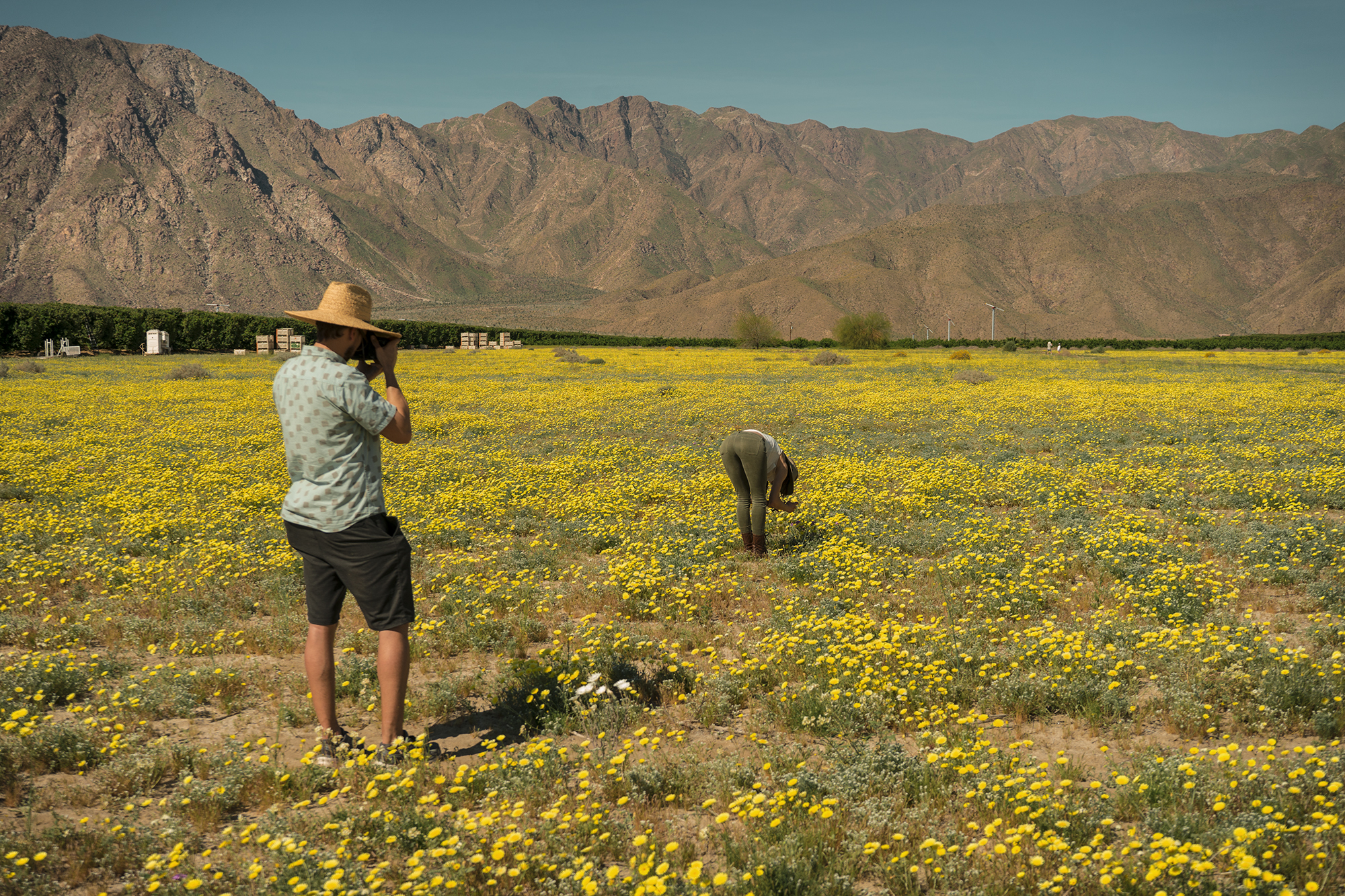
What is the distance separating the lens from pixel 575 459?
17.6 metres

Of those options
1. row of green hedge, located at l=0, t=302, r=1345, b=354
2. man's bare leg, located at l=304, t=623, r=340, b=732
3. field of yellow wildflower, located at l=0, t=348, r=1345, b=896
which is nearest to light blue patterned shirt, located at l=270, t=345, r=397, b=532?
man's bare leg, located at l=304, t=623, r=340, b=732

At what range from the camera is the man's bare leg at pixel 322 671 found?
532cm

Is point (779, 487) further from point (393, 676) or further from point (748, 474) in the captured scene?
point (393, 676)

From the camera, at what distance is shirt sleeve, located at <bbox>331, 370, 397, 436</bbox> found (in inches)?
198

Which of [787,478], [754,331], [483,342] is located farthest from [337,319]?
[754,331]

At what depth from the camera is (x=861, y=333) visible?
98.4 m

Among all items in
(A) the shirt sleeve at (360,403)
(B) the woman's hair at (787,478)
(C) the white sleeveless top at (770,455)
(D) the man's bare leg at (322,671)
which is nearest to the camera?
(A) the shirt sleeve at (360,403)

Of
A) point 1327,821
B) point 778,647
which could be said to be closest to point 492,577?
point 778,647

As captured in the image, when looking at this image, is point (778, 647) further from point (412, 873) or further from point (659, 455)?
point (659, 455)

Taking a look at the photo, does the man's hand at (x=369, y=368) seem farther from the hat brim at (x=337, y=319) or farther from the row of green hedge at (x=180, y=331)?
the row of green hedge at (x=180, y=331)

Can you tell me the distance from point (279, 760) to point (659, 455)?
13.0 metres

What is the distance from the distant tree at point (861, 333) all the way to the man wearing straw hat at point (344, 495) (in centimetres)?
9723

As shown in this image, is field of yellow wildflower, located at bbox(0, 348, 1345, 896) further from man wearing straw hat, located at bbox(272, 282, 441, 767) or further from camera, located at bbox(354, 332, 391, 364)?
camera, located at bbox(354, 332, 391, 364)

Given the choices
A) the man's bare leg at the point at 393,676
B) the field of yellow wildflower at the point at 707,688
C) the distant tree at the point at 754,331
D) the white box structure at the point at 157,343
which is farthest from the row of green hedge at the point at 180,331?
the man's bare leg at the point at 393,676
